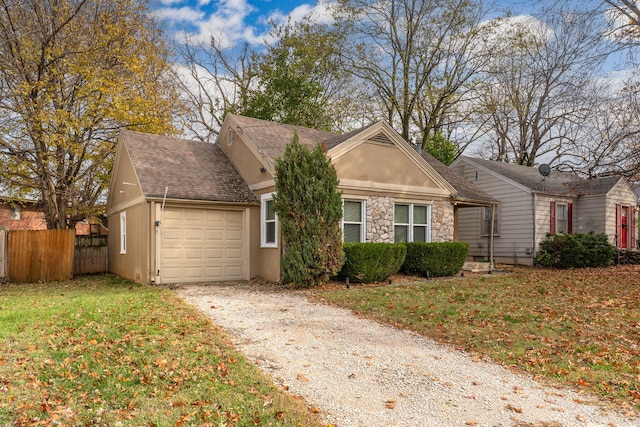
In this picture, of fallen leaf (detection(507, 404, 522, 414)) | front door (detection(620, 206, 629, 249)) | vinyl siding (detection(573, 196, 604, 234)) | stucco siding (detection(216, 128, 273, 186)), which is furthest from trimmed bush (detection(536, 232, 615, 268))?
fallen leaf (detection(507, 404, 522, 414))

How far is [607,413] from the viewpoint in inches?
163

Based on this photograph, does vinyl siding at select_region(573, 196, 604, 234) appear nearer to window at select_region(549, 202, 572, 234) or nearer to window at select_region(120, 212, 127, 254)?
window at select_region(549, 202, 572, 234)

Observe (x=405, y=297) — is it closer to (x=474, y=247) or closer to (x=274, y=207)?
(x=274, y=207)

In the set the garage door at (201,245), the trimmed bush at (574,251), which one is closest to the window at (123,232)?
the garage door at (201,245)

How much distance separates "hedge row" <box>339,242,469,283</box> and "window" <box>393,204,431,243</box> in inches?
27.3

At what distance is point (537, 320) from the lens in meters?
7.75

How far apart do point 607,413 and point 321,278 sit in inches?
308

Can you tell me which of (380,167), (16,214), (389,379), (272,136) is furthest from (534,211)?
(16,214)

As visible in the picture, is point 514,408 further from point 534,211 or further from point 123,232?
point 534,211

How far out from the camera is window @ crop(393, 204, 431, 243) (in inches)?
575

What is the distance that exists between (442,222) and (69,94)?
14.8 m

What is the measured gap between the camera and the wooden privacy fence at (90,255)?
54.8ft

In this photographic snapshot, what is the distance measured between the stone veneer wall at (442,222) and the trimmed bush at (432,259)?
0.87 m

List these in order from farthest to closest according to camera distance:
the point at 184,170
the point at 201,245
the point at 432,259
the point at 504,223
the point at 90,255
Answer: the point at 504,223 → the point at 90,255 → the point at 184,170 → the point at 432,259 → the point at 201,245
